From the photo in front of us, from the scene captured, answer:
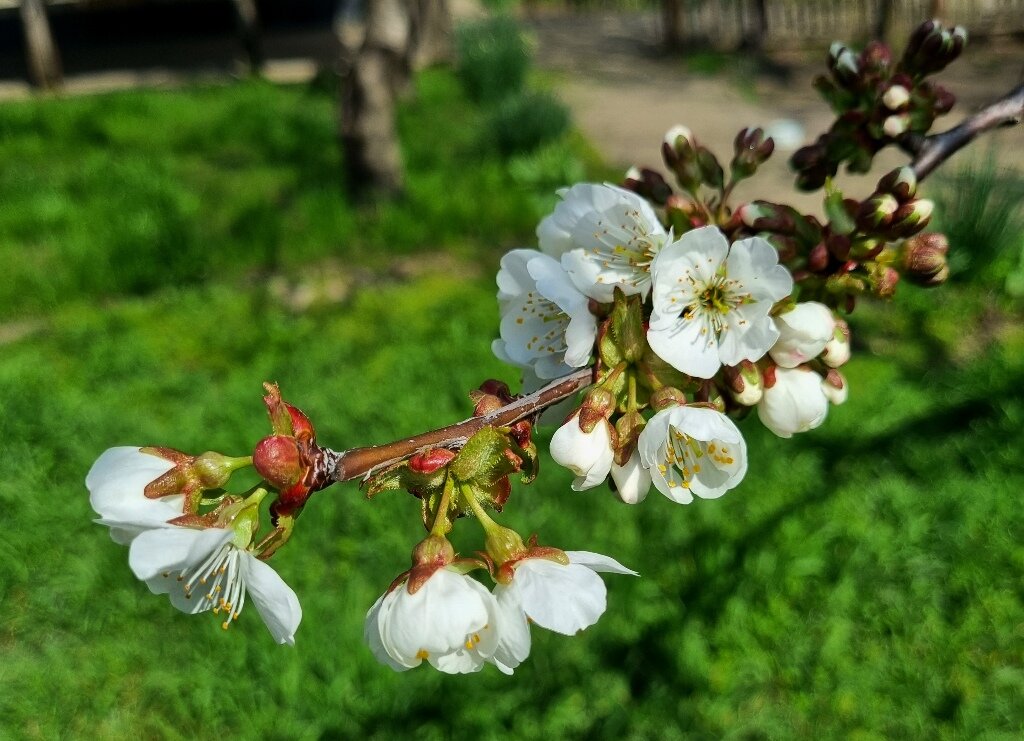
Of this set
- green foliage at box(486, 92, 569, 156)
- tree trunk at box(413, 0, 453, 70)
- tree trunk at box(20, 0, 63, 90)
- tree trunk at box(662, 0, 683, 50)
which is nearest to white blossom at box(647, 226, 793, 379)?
green foliage at box(486, 92, 569, 156)

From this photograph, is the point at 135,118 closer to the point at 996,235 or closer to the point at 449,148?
the point at 449,148

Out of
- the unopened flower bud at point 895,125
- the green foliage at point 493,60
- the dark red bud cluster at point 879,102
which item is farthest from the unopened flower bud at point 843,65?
the green foliage at point 493,60

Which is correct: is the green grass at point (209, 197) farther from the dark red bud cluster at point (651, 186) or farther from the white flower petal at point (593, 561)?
the white flower petal at point (593, 561)

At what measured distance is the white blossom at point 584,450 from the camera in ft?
2.85

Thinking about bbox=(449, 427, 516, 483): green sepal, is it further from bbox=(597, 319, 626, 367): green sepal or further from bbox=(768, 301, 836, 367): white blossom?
bbox=(768, 301, 836, 367): white blossom

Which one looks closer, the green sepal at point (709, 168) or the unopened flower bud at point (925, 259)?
the unopened flower bud at point (925, 259)

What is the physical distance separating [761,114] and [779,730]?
660cm

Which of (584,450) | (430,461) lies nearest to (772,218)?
(584,450)

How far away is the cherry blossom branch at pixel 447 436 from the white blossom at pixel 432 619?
130 mm

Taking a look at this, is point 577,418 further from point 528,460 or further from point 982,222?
point 982,222

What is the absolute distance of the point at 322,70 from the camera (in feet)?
27.9

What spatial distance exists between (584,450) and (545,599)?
16 centimetres

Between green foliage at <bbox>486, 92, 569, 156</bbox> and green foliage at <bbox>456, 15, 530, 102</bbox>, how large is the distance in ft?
4.17

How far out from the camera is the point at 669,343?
2.93 feet
